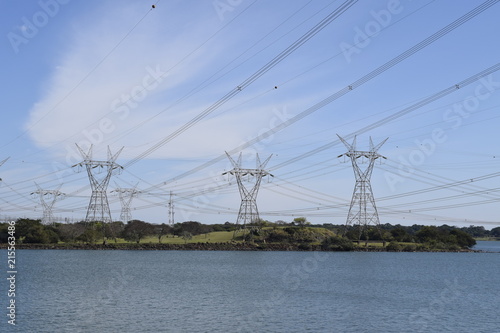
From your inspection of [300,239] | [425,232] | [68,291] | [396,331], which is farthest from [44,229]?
[396,331]

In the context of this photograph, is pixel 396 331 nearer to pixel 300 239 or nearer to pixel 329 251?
pixel 329 251

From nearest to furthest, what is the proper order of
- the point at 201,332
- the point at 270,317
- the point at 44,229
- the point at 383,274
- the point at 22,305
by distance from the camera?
the point at 201,332, the point at 270,317, the point at 22,305, the point at 383,274, the point at 44,229

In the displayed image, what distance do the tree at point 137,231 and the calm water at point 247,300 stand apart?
56.1 meters

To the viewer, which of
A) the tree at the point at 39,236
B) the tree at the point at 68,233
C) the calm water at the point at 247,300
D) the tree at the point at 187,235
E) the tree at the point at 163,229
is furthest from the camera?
the tree at the point at 163,229

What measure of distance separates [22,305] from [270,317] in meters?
16.1

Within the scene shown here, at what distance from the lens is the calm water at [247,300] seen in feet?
94.0

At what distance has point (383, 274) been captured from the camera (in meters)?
Result: 58.8

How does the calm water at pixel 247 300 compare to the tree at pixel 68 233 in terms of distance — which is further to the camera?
the tree at pixel 68 233

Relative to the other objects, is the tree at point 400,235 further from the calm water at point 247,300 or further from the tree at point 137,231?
the calm water at point 247,300

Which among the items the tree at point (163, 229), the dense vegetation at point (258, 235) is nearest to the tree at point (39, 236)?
the dense vegetation at point (258, 235)

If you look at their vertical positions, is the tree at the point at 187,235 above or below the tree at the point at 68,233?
below

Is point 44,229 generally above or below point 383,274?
above

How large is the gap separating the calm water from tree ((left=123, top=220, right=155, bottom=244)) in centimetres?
5607

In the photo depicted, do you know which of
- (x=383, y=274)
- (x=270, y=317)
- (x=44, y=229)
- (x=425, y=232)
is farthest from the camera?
(x=425, y=232)
